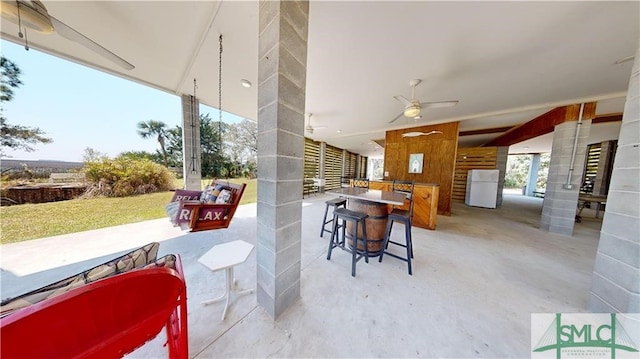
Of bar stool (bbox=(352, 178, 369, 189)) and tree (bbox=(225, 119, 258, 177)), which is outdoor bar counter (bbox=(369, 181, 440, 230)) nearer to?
bar stool (bbox=(352, 178, 369, 189))

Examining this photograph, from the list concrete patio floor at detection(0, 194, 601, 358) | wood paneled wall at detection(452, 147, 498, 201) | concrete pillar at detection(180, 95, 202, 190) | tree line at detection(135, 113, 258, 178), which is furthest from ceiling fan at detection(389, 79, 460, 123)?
wood paneled wall at detection(452, 147, 498, 201)

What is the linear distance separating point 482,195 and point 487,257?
190 inches

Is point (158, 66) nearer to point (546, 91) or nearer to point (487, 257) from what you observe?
point (487, 257)

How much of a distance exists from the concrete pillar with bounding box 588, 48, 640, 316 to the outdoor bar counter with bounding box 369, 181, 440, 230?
7.34 ft

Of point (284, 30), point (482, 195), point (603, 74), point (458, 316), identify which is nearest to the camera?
point (284, 30)

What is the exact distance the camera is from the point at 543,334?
1.49 meters

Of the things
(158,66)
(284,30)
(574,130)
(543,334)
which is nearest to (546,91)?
(574,130)

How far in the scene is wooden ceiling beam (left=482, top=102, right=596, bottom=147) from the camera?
11.8 ft

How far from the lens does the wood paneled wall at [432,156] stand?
16.3 ft

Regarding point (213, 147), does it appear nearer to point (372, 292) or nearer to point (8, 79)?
point (8, 79)

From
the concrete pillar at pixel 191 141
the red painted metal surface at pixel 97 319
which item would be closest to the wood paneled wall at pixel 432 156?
the concrete pillar at pixel 191 141

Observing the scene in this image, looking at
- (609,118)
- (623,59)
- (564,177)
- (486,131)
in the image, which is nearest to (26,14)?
(623,59)

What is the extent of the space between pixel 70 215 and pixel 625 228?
8.29 m

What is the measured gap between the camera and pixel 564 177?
3.76 meters
